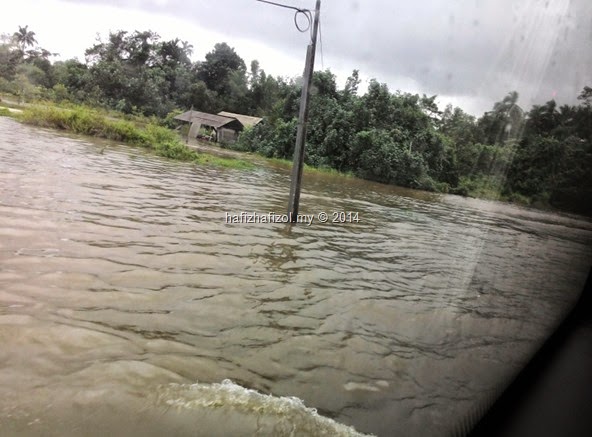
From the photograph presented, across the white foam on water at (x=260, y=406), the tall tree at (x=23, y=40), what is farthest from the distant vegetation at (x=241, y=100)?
the white foam on water at (x=260, y=406)

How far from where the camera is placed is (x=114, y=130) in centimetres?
1811

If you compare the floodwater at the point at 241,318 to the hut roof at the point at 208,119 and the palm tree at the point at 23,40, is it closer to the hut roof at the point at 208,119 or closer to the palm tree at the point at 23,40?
the palm tree at the point at 23,40

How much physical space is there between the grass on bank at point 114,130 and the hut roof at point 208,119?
17.8 feet

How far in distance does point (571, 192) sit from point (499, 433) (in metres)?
3.28

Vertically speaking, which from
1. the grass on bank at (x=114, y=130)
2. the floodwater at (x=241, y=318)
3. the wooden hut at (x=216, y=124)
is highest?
the wooden hut at (x=216, y=124)

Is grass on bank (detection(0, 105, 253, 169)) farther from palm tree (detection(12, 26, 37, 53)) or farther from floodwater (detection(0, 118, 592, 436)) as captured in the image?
floodwater (detection(0, 118, 592, 436))

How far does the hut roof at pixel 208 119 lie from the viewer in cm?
2416

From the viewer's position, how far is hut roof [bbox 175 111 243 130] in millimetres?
24156

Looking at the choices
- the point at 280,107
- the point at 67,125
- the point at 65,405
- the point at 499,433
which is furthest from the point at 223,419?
the point at 280,107

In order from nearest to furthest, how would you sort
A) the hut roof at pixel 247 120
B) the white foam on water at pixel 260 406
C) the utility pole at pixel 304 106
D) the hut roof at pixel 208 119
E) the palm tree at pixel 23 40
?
the white foam on water at pixel 260 406 < the utility pole at pixel 304 106 < the palm tree at pixel 23 40 < the hut roof at pixel 208 119 < the hut roof at pixel 247 120

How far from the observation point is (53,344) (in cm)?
268

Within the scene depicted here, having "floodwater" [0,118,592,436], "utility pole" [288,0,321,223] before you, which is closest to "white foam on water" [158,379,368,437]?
"floodwater" [0,118,592,436]

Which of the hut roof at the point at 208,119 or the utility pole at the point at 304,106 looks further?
the hut roof at the point at 208,119

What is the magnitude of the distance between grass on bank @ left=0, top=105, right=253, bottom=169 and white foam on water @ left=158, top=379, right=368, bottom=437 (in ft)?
48.7
